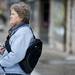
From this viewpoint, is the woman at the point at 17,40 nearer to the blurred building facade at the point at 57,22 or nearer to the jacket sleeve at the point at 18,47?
the jacket sleeve at the point at 18,47

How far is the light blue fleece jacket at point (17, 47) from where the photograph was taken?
5219mm

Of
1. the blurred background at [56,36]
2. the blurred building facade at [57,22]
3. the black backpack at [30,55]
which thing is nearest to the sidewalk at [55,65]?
the blurred background at [56,36]

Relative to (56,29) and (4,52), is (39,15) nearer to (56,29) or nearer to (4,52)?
(56,29)

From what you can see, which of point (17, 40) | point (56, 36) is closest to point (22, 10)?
point (17, 40)

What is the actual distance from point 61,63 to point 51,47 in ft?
17.9

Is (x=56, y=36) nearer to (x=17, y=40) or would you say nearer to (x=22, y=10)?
(x=22, y=10)

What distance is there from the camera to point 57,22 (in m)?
18.8

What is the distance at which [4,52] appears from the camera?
5.41 metres

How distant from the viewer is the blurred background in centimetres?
1284

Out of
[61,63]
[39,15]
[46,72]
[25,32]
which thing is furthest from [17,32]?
[39,15]

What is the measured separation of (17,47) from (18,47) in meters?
0.01

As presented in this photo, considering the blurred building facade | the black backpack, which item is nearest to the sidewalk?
the blurred building facade

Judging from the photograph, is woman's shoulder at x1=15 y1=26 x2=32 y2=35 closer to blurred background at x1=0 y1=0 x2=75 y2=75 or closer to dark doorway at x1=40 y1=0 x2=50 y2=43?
blurred background at x1=0 y1=0 x2=75 y2=75

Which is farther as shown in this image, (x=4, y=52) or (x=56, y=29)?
(x=56, y=29)
